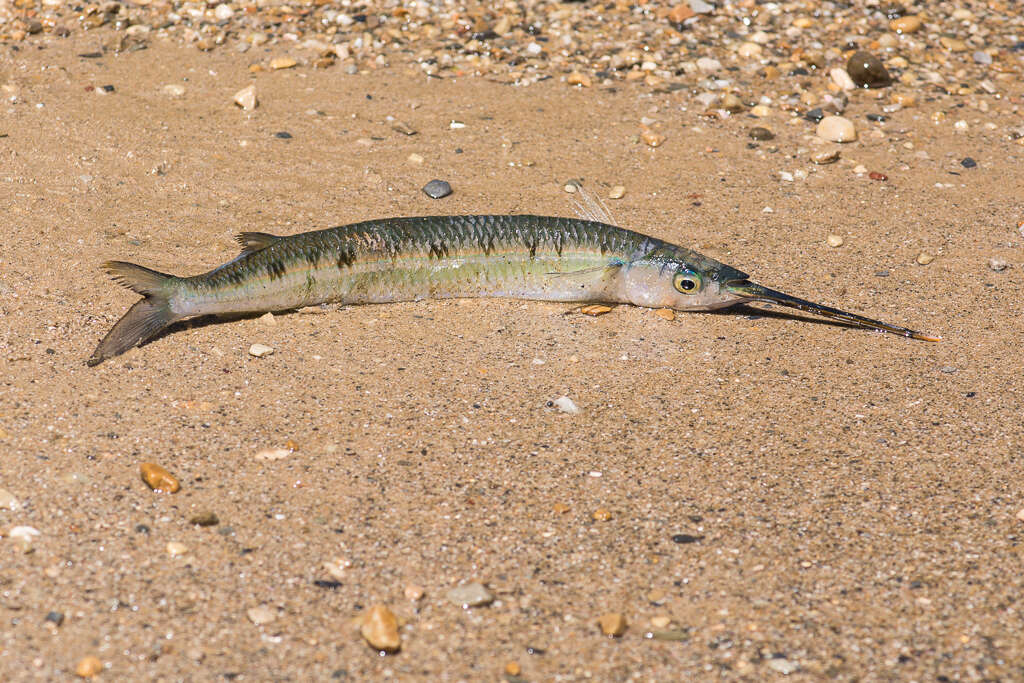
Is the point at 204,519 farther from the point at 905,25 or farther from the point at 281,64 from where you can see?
the point at 905,25

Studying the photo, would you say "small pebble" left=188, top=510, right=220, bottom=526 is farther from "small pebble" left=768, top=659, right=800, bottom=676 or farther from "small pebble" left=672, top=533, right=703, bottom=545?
"small pebble" left=768, top=659, right=800, bottom=676

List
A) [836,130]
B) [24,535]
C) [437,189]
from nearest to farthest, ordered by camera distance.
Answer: [24,535] < [437,189] < [836,130]

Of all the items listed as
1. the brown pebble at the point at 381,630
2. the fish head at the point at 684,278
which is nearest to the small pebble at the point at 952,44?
the fish head at the point at 684,278

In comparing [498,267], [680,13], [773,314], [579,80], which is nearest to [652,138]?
[579,80]

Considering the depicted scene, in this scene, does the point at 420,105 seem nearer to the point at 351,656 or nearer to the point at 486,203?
the point at 486,203

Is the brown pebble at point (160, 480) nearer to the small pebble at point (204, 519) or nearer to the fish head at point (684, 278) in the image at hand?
the small pebble at point (204, 519)

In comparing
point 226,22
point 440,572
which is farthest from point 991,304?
point 226,22

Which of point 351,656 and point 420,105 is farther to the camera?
point 420,105
